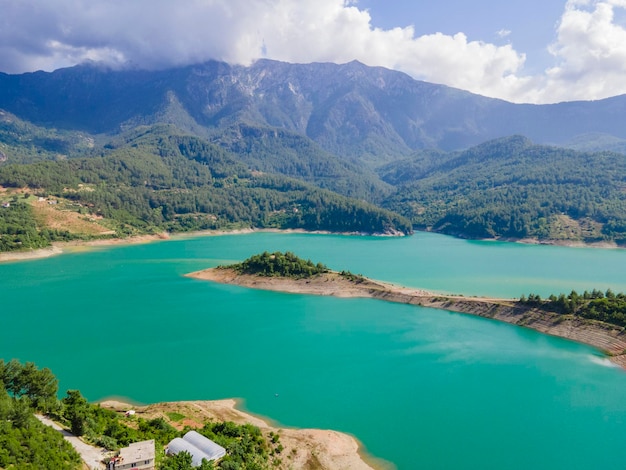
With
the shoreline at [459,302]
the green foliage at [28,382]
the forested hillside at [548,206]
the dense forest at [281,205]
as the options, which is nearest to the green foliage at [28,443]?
the green foliage at [28,382]

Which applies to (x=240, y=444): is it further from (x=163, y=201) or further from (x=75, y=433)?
(x=163, y=201)

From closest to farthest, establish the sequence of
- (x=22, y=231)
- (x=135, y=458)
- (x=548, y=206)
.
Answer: (x=135, y=458)
(x=22, y=231)
(x=548, y=206)

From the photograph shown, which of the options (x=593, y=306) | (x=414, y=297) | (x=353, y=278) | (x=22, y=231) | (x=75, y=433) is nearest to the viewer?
(x=75, y=433)

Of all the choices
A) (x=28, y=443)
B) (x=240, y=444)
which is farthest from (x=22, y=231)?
(x=240, y=444)

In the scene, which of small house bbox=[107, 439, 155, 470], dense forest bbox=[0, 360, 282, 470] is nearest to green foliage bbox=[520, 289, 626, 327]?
dense forest bbox=[0, 360, 282, 470]

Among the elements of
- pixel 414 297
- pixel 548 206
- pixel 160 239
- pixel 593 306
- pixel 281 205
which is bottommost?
pixel 414 297

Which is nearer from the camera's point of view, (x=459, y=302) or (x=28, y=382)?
(x=28, y=382)

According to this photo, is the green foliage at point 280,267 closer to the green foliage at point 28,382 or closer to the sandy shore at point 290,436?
the sandy shore at point 290,436
